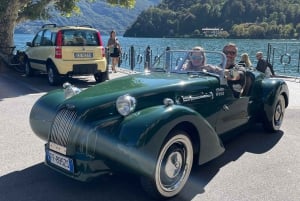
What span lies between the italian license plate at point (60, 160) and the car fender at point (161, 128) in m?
0.61

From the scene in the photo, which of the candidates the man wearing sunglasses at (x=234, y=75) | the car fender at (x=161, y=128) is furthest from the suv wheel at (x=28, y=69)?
the car fender at (x=161, y=128)

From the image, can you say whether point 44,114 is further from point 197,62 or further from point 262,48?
point 262,48

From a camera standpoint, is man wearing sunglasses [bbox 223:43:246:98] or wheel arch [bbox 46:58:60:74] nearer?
man wearing sunglasses [bbox 223:43:246:98]

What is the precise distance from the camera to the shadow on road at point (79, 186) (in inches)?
158

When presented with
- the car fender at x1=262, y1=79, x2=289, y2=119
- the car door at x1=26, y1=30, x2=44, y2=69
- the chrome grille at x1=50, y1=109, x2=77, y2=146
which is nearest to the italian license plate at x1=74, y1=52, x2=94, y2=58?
the car door at x1=26, y1=30, x2=44, y2=69

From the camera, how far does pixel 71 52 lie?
1139cm

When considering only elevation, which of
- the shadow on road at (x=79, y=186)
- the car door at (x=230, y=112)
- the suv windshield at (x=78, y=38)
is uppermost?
the suv windshield at (x=78, y=38)

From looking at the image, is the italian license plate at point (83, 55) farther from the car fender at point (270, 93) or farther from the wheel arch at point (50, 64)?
the car fender at point (270, 93)

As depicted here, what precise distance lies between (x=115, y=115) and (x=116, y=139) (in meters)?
0.37

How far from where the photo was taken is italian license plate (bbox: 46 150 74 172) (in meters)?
3.80

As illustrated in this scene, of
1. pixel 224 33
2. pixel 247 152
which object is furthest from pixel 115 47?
pixel 224 33

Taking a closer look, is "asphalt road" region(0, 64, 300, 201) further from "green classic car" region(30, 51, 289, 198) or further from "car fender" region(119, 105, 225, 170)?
"car fender" region(119, 105, 225, 170)

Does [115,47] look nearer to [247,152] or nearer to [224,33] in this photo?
[247,152]

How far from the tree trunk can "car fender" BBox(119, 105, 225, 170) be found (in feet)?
45.3
